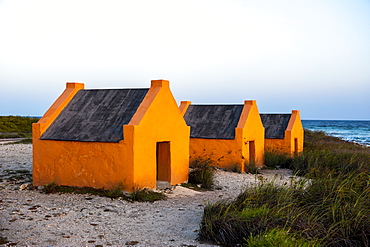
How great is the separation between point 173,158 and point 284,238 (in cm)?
665

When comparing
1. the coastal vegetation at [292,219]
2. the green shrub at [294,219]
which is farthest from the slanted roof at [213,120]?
the green shrub at [294,219]

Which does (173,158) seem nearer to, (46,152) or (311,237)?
(46,152)

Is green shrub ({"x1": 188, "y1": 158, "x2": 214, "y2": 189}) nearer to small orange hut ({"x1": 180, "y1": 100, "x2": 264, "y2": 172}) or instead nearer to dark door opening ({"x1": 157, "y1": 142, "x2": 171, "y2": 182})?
dark door opening ({"x1": 157, "y1": 142, "x2": 171, "y2": 182})

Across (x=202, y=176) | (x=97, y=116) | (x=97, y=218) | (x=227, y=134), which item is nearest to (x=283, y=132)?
(x=227, y=134)

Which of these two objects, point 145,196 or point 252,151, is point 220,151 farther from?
point 145,196

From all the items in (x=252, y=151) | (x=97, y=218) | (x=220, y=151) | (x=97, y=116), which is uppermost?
(x=97, y=116)

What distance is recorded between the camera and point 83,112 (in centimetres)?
1224

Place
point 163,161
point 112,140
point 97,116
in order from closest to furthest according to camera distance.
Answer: point 112,140 < point 97,116 < point 163,161

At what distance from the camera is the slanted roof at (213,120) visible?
17641 millimetres

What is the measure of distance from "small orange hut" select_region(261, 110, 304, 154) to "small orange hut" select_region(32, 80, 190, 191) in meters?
9.89

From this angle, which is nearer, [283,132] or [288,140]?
[288,140]

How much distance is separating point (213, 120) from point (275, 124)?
5.71 meters

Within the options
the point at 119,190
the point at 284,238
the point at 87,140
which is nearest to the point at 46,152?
the point at 87,140

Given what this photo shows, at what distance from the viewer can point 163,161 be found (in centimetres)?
1265
